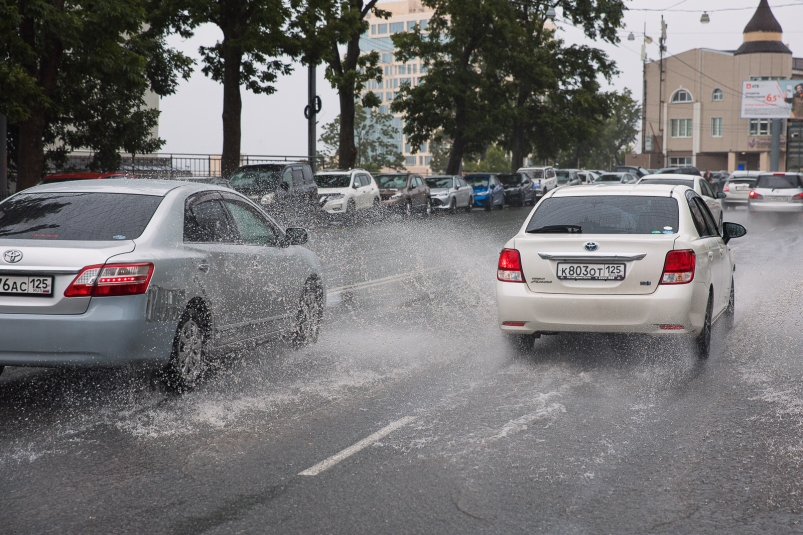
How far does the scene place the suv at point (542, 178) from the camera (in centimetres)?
5268

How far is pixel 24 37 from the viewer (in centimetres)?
2067

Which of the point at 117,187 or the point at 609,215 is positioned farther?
the point at 609,215

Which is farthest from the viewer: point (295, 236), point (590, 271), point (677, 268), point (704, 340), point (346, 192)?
point (346, 192)

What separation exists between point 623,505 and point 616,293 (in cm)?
349

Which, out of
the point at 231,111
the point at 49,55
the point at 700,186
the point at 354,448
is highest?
the point at 49,55

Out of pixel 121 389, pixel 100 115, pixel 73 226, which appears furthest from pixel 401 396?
pixel 100 115

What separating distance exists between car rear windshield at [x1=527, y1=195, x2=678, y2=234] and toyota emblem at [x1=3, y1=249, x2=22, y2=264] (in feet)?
13.5

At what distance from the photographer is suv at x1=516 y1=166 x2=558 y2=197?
52684 mm

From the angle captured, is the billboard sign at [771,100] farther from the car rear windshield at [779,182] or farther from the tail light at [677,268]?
the tail light at [677,268]

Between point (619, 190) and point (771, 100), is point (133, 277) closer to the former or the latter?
point (619, 190)

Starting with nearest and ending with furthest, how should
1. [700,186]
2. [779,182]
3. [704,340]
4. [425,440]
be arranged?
[425,440] < [704,340] < [700,186] < [779,182]

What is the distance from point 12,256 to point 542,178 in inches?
1915

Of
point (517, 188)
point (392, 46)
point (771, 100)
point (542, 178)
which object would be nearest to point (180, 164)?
point (517, 188)

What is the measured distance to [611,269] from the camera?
7949 millimetres
